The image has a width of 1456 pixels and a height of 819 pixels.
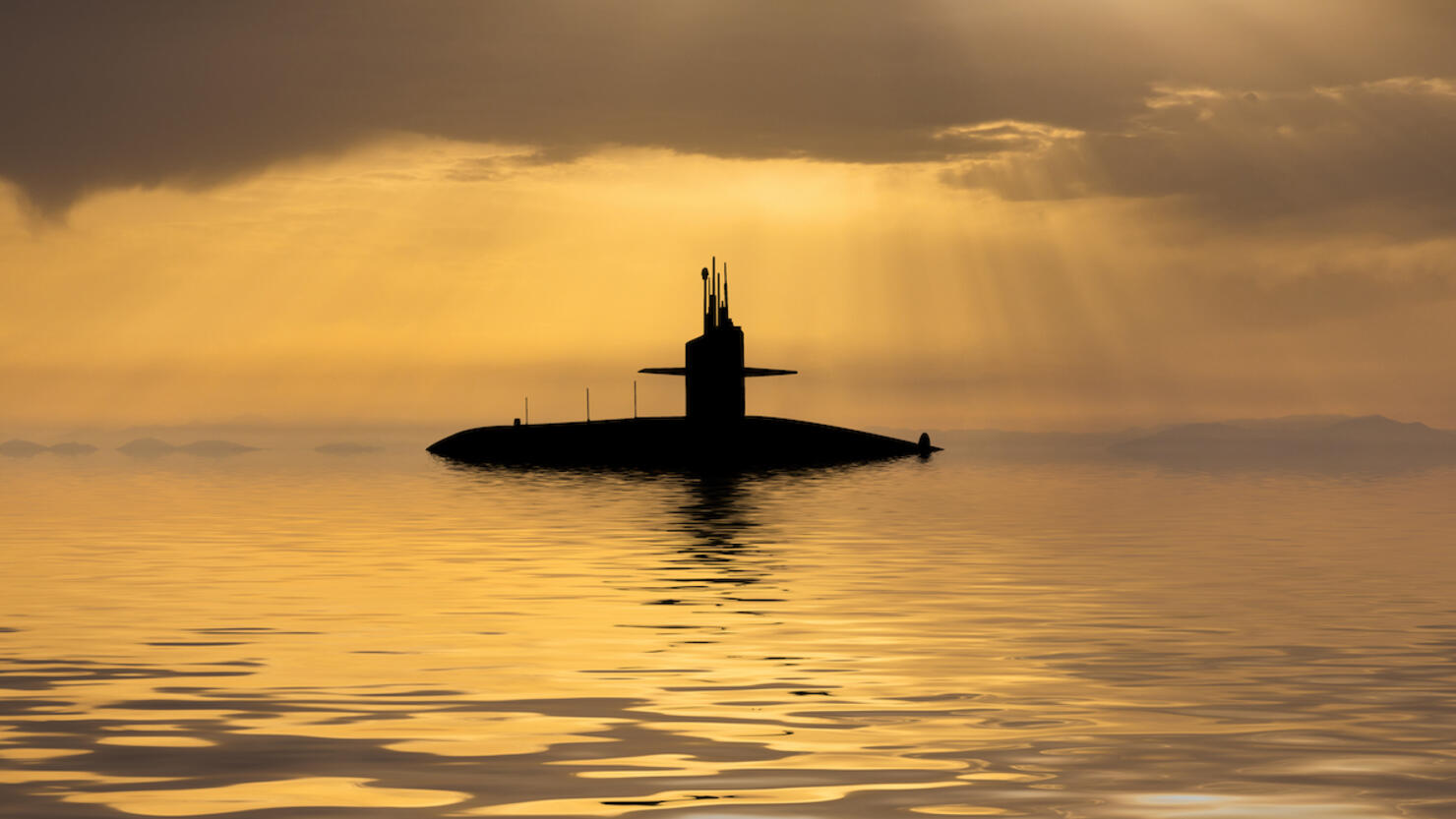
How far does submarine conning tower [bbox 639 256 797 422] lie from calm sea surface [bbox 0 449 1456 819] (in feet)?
196

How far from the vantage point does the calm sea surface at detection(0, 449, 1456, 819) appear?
14.2 meters

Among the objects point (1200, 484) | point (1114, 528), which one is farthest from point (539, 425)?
point (1114, 528)

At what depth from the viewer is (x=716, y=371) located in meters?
107

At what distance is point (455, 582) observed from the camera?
3331cm

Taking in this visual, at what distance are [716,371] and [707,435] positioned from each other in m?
4.25

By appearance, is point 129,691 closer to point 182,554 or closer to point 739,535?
point 182,554

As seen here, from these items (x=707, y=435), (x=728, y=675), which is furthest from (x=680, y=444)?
(x=728, y=675)

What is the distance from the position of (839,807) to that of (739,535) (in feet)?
109

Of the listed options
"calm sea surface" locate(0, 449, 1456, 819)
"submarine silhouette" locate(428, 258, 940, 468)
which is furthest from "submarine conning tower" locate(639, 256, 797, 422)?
"calm sea surface" locate(0, 449, 1456, 819)

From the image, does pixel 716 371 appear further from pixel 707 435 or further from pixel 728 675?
pixel 728 675

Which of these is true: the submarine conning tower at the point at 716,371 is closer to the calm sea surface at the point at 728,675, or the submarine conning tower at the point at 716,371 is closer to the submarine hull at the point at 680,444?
the submarine hull at the point at 680,444

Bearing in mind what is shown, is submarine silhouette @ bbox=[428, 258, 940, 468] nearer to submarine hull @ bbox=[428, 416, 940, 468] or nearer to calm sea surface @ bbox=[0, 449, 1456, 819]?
submarine hull @ bbox=[428, 416, 940, 468]

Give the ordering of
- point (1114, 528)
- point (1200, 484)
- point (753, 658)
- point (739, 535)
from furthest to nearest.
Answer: point (1200, 484) < point (1114, 528) < point (739, 535) < point (753, 658)

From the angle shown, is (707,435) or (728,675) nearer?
→ (728,675)
